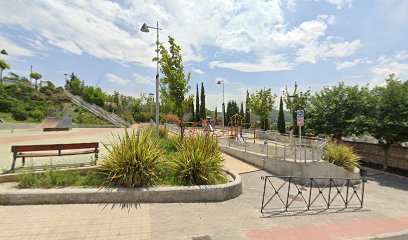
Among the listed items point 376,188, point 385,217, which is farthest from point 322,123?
point 385,217

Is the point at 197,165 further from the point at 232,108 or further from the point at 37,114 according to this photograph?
the point at 232,108

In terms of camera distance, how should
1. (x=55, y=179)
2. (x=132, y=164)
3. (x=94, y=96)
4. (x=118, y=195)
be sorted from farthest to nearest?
1. (x=94, y=96)
2. (x=132, y=164)
3. (x=55, y=179)
4. (x=118, y=195)

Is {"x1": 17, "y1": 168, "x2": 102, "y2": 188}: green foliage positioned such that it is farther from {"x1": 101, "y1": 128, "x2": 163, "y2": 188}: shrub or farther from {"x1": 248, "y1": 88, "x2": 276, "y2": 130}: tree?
{"x1": 248, "y1": 88, "x2": 276, "y2": 130}: tree

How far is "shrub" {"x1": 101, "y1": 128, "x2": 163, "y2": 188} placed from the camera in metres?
6.93

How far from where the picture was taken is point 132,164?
23.0ft

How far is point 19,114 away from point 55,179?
40.3 m

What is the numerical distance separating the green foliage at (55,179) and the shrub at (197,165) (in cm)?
231

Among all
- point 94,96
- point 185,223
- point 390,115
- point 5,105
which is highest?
point 94,96

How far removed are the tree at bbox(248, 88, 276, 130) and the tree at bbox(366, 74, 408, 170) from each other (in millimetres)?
18564

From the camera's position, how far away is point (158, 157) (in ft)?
24.8

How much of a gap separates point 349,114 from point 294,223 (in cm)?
1577

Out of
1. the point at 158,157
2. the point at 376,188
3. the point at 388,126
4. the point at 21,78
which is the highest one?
the point at 21,78

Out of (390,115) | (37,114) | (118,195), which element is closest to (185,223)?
(118,195)

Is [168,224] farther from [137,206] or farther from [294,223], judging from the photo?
[294,223]
